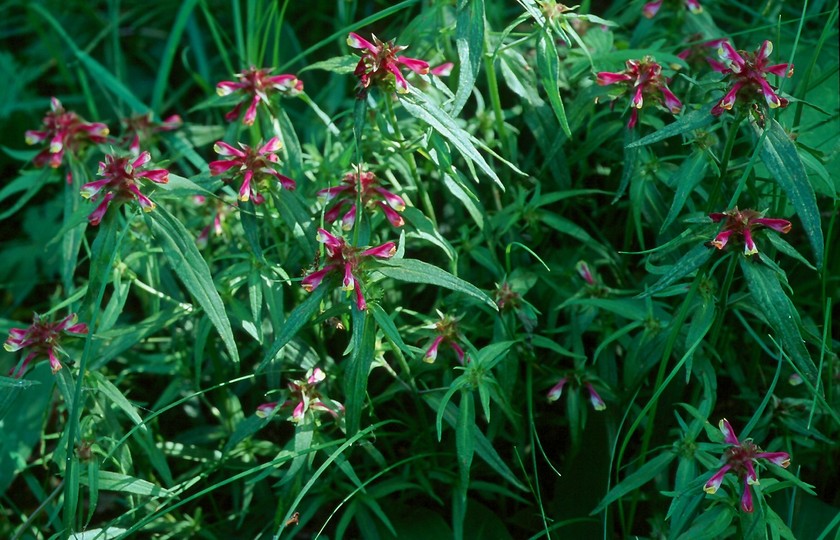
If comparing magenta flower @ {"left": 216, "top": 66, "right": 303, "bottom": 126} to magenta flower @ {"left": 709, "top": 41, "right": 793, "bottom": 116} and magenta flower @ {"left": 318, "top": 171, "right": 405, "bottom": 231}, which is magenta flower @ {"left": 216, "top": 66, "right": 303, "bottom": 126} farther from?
magenta flower @ {"left": 709, "top": 41, "right": 793, "bottom": 116}

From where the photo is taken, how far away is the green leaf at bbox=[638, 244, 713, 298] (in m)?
1.28

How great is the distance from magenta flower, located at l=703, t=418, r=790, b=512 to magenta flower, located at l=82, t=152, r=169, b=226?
0.94 metres

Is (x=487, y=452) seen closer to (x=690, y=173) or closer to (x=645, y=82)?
(x=690, y=173)

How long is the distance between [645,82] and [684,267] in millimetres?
445

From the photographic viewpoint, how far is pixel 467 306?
5.59 ft

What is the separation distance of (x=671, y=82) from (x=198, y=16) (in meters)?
1.76

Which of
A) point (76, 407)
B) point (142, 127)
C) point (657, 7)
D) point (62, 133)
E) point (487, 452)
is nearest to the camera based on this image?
point (76, 407)

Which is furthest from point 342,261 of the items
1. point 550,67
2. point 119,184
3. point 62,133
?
point 62,133

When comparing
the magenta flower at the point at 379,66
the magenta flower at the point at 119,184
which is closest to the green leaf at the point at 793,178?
the magenta flower at the point at 379,66

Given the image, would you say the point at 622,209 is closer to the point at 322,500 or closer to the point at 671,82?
the point at 671,82

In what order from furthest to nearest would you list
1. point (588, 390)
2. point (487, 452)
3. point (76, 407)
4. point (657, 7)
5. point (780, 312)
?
1. point (657, 7)
2. point (588, 390)
3. point (487, 452)
4. point (76, 407)
5. point (780, 312)

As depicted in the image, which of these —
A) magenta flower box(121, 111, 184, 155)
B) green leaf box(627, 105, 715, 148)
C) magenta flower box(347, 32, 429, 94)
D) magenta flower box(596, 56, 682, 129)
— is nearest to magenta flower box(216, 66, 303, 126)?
magenta flower box(347, 32, 429, 94)

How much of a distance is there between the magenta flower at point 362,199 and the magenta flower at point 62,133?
57cm

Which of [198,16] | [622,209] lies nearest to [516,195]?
[622,209]
